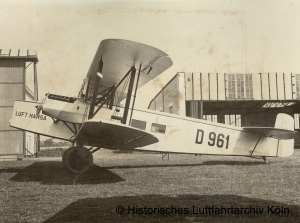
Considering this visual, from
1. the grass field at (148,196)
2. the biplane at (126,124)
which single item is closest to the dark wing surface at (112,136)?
the biplane at (126,124)

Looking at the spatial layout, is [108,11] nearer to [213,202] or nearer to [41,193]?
[41,193]

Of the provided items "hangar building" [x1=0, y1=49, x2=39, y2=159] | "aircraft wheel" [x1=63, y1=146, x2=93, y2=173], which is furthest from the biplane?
"hangar building" [x1=0, y1=49, x2=39, y2=159]

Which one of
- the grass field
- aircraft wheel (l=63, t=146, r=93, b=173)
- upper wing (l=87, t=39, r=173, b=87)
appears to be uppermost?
upper wing (l=87, t=39, r=173, b=87)

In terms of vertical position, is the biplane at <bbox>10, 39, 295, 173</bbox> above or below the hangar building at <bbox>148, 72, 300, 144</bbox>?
below

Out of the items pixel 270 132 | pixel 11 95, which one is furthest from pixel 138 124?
pixel 11 95

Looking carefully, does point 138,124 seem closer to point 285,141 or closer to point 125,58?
point 125,58

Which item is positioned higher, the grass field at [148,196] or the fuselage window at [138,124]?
the fuselage window at [138,124]

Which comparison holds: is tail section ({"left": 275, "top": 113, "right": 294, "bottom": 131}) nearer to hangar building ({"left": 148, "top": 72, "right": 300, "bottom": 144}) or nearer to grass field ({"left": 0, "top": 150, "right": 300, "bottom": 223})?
grass field ({"left": 0, "top": 150, "right": 300, "bottom": 223})

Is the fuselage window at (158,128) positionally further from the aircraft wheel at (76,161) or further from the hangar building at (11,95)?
the hangar building at (11,95)
